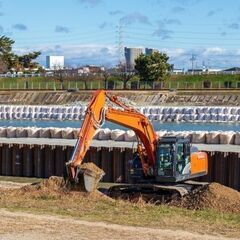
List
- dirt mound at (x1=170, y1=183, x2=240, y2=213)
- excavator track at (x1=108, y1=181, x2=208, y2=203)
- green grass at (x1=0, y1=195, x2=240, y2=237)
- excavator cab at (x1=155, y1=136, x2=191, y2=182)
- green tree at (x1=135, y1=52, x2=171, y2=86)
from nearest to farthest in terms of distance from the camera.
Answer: green grass at (x1=0, y1=195, x2=240, y2=237)
dirt mound at (x1=170, y1=183, x2=240, y2=213)
excavator track at (x1=108, y1=181, x2=208, y2=203)
excavator cab at (x1=155, y1=136, x2=191, y2=182)
green tree at (x1=135, y1=52, x2=171, y2=86)

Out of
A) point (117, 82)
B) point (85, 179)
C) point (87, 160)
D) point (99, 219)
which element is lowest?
point (87, 160)

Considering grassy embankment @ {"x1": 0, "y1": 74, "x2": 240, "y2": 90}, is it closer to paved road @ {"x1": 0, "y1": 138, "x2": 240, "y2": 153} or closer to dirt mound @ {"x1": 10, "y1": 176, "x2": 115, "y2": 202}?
paved road @ {"x1": 0, "y1": 138, "x2": 240, "y2": 153}

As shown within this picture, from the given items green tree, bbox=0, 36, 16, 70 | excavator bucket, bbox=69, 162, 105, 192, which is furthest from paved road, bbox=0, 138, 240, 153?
green tree, bbox=0, 36, 16, 70

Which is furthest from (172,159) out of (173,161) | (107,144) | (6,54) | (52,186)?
(6,54)

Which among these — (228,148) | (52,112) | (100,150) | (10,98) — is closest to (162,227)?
(100,150)

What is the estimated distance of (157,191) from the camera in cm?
2080

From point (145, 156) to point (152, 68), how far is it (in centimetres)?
9200

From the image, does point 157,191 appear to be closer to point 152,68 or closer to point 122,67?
point 152,68

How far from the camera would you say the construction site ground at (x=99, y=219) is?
13680 millimetres

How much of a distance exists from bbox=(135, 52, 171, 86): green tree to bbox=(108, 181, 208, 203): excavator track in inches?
3620

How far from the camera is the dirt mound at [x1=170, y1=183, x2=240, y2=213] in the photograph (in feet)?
60.1

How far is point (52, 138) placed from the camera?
138 feet

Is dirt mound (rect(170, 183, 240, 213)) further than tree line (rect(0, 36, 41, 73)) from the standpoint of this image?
No

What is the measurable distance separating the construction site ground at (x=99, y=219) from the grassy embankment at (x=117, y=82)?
308 feet
